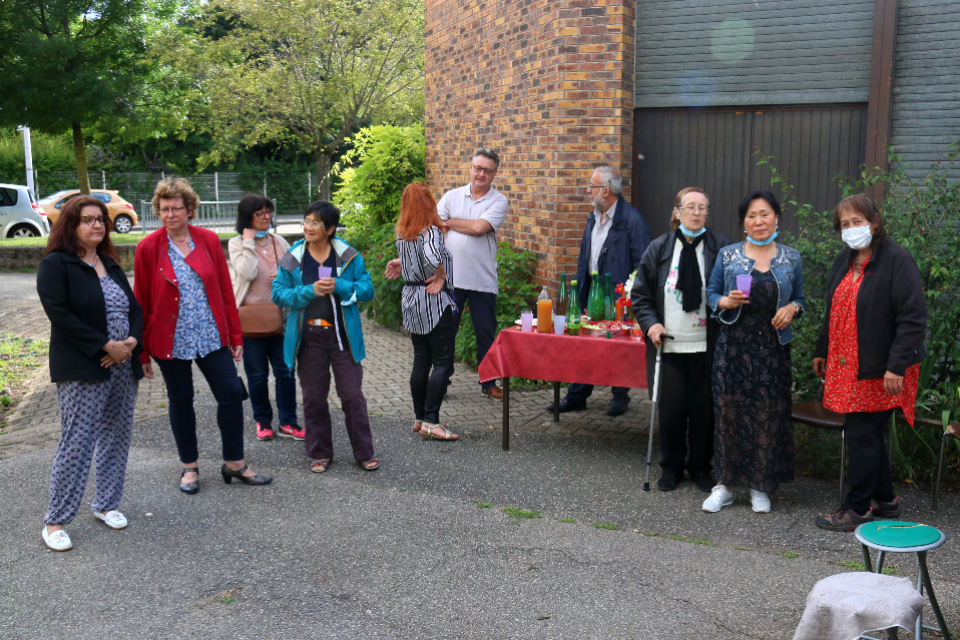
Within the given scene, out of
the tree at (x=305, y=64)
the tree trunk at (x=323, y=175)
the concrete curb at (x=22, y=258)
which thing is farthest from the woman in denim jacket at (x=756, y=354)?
the tree trunk at (x=323, y=175)

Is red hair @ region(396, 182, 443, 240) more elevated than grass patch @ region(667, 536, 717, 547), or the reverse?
red hair @ region(396, 182, 443, 240)

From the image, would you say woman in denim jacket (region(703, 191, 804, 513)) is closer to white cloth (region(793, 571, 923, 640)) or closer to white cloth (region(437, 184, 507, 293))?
white cloth (region(793, 571, 923, 640))

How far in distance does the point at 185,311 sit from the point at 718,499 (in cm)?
333

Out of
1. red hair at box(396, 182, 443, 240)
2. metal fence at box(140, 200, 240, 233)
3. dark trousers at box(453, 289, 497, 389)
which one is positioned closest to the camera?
red hair at box(396, 182, 443, 240)

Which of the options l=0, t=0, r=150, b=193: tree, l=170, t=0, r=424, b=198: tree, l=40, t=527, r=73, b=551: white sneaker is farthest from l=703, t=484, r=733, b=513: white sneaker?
l=170, t=0, r=424, b=198: tree

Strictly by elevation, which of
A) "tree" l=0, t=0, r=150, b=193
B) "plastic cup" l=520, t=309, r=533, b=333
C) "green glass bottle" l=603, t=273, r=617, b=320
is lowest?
"plastic cup" l=520, t=309, r=533, b=333

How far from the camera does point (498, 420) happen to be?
7133 mm

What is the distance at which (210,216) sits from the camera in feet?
106

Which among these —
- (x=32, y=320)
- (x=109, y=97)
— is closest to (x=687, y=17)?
(x=32, y=320)

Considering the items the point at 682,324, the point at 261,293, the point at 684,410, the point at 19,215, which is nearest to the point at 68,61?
the point at 19,215

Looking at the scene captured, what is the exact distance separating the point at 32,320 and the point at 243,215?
24.4ft

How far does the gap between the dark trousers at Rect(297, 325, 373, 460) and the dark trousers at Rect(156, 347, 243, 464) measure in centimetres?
50

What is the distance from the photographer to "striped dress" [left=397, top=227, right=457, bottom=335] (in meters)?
6.25

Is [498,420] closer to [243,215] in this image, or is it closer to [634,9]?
[243,215]
